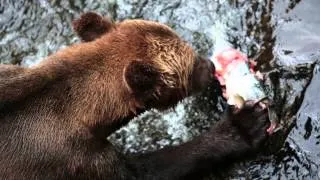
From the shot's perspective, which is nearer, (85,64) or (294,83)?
(85,64)

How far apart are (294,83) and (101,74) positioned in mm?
2002

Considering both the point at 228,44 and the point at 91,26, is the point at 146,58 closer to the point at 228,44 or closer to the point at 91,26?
the point at 91,26

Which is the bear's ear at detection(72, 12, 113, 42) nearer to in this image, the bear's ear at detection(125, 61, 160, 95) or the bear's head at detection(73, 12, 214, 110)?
the bear's head at detection(73, 12, 214, 110)

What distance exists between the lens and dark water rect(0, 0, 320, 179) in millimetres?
6707

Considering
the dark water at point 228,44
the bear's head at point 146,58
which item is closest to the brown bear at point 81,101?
the bear's head at point 146,58

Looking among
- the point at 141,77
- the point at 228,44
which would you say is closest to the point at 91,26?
the point at 141,77

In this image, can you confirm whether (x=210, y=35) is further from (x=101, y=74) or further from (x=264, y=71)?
(x=101, y=74)

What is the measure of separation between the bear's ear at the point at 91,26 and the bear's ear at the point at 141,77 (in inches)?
27.8

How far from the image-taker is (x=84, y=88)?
19.9 ft

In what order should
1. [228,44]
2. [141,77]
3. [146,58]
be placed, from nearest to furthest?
[141,77] → [146,58] → [228,44]

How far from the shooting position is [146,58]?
6062mm

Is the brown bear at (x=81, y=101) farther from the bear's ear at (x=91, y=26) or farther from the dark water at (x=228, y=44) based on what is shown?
the dark water at (x=228, y=44)

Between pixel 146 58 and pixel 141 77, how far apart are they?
320 millimetres

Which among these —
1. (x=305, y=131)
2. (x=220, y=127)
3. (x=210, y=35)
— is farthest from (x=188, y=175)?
(x=210, y=35)
